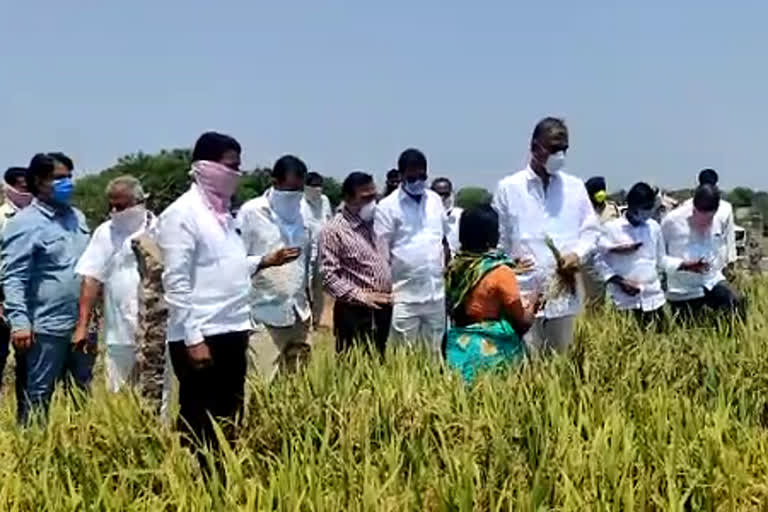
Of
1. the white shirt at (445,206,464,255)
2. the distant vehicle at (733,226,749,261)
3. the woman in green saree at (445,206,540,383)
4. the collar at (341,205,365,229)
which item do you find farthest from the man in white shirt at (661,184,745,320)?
the distant vehicle at (733,226,749,261)

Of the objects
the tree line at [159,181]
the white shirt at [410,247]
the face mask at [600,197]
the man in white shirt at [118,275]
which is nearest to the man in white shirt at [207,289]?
the man in white shirt at [118,275]

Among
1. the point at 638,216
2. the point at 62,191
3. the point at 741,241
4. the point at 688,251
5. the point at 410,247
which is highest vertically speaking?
the point at 62,191

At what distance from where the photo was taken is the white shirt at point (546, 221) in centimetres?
537

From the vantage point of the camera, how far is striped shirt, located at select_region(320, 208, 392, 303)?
5.94m

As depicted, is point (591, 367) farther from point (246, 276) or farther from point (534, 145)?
point (246, 276)

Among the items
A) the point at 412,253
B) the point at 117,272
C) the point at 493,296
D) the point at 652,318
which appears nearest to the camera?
the point at 493,296

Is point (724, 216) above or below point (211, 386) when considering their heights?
above

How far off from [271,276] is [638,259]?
92.0 inches

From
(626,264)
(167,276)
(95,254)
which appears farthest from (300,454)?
(626,264)

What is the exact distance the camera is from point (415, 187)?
6008 millimetres

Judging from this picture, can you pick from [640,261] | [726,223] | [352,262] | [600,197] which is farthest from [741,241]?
[352,262]

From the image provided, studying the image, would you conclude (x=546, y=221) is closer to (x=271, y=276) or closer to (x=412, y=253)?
(x=412, y=253)

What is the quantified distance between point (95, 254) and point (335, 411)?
5.75 feet

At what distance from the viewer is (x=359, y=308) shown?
5965mm
